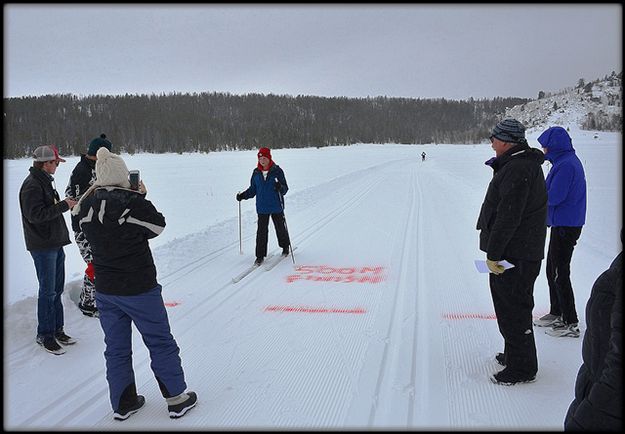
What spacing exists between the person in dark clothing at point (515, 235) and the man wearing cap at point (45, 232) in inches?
133

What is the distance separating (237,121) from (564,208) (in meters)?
109

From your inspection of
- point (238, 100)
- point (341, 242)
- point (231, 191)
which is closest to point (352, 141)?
point (238, 100)

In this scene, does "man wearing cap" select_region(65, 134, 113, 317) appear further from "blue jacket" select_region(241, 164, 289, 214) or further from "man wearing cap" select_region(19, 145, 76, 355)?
"blue jacket" select_region(241, 164, 289, 214)

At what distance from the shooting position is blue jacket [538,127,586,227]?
403 cm

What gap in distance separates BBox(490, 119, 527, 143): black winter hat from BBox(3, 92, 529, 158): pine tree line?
57560 millimetres

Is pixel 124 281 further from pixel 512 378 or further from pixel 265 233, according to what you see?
pixel 265 233

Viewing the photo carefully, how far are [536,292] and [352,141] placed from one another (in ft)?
350

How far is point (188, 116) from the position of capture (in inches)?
4126

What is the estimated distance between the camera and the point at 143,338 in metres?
3.03

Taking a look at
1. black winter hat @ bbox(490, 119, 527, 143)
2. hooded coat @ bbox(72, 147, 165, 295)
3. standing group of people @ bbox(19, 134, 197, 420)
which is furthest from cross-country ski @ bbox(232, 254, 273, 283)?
black winter hat @ bbox(490, 119, 527, 143)

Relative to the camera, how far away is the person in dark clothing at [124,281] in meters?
2.94

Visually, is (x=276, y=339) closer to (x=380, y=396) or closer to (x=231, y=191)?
(x=380, y=396)

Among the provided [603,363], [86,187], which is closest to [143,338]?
[86,187]

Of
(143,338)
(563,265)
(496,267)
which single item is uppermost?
(496,267)
